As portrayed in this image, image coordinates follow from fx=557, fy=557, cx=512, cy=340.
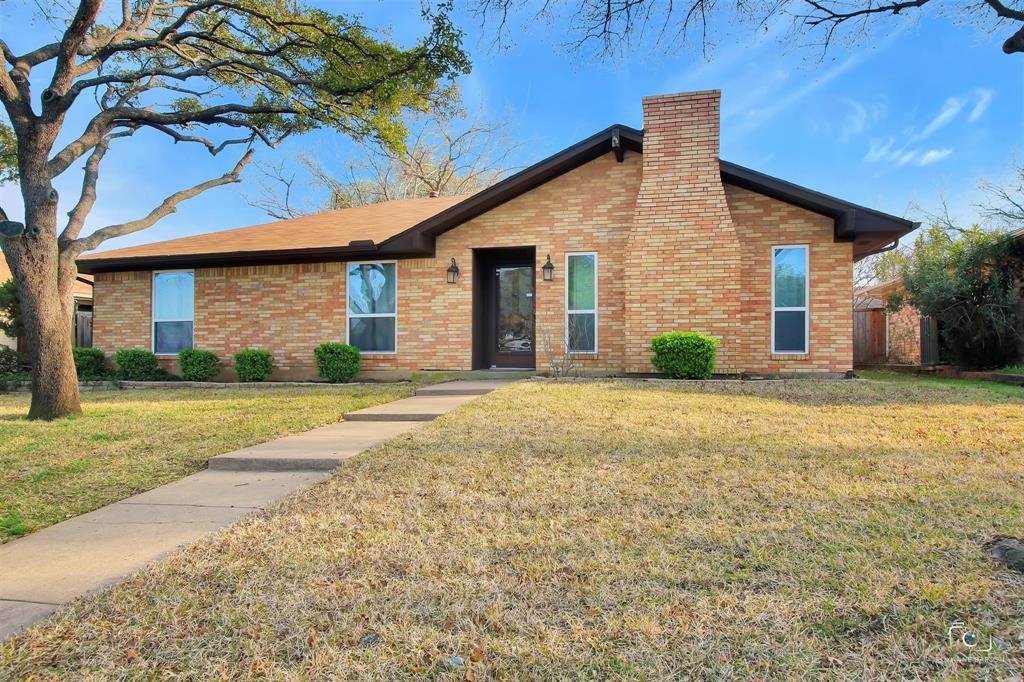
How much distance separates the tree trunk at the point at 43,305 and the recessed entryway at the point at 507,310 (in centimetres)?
659

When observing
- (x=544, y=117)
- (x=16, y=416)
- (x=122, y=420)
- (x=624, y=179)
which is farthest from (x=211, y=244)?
(x=544, y=117)

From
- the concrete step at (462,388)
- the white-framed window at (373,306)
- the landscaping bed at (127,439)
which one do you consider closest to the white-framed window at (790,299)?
the concrete step at (462,388)

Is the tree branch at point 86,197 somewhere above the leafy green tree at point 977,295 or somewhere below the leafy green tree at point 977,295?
above

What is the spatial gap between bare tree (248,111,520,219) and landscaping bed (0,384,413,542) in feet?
57.7

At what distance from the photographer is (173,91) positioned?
1180 cm

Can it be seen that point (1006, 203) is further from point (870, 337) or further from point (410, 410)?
point (410, 410)

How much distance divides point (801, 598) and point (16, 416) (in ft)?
30.5

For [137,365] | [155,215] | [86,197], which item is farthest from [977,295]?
[137,365]

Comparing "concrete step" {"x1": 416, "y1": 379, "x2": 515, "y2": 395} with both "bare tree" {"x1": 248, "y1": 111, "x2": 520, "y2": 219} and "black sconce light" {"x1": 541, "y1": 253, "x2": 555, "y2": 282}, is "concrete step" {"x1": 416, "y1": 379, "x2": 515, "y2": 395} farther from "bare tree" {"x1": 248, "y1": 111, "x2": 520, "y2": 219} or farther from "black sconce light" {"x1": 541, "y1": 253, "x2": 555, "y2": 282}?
"bare tree" {"x1": 248, "y1": 111, "x2": 520, "y2": 219}

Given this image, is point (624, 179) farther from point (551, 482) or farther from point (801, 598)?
point (801, 598)

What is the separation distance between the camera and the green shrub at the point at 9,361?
13.2 meters

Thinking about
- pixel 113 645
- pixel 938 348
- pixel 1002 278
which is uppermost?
pixel 1002 278

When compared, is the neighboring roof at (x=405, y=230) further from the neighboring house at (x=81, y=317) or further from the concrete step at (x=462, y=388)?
the concrete step at (x=462, y=388)

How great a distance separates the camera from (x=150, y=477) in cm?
437
